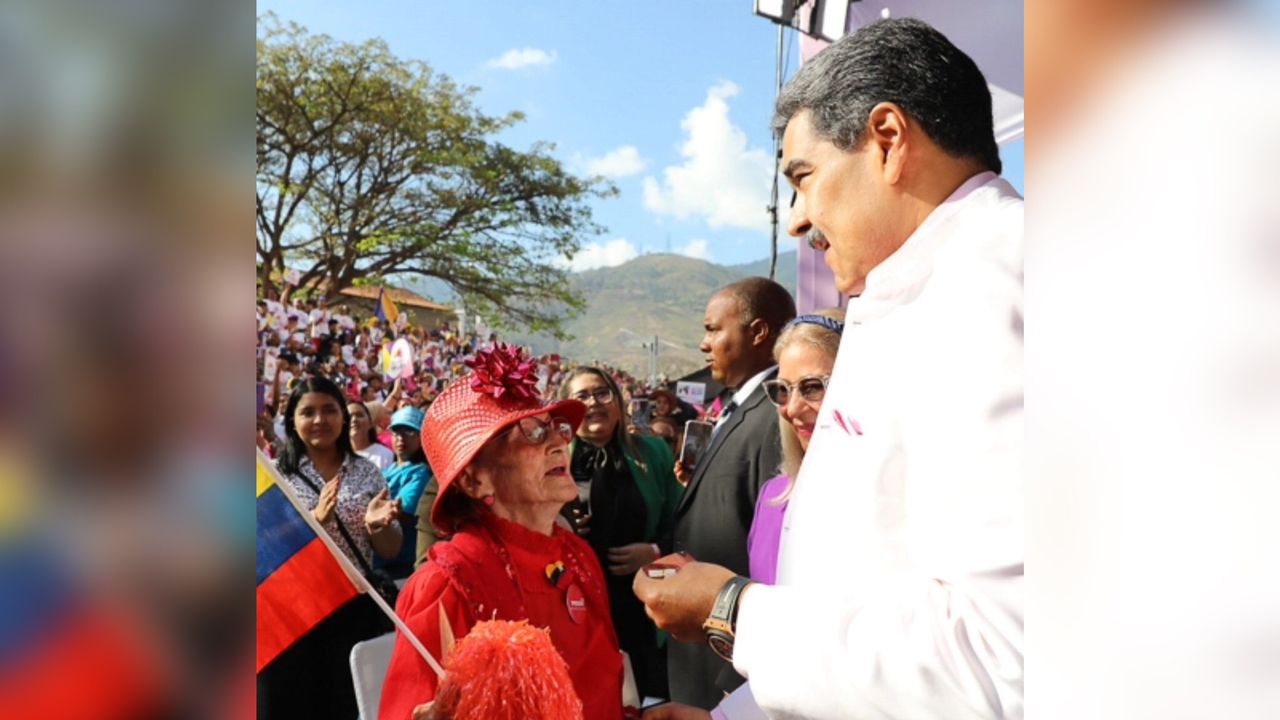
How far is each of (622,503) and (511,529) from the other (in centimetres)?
188

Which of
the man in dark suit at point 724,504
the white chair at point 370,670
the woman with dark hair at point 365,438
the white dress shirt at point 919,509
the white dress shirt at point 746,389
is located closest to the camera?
the white dress shirt at point 919,509

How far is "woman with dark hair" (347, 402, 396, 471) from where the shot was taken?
6418mm

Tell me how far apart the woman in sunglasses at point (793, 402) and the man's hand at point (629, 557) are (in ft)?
3.36

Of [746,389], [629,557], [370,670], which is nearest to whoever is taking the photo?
[370,670]

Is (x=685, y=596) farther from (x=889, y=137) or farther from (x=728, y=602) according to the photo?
(x=889, y=137)

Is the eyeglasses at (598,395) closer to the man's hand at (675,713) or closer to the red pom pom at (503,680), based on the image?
the man's hand at (675,713)

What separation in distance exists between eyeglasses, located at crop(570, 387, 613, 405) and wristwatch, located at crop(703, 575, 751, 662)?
11.5ft

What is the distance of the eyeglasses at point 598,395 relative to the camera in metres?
4.74

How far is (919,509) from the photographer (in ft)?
3.35

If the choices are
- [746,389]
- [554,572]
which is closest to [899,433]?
[554,572]

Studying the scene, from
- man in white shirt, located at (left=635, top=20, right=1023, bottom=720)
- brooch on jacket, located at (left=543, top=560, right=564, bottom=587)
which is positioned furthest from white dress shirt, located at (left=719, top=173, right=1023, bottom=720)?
brooch on jacket, located at (left=543, top=560, right=564, bottom=587)

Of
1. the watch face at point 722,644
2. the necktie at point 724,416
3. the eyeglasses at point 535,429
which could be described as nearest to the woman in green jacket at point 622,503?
the necktie at point 724,416
